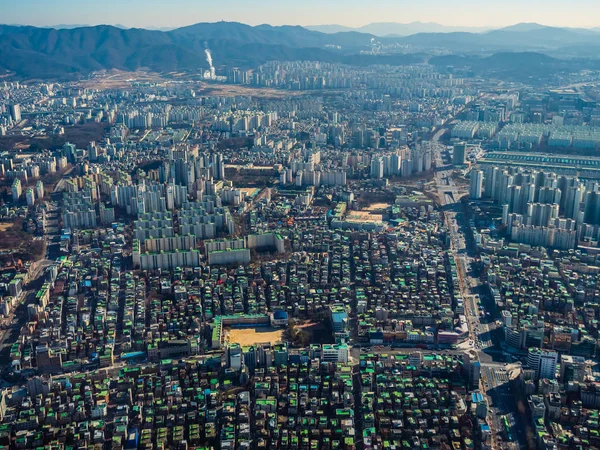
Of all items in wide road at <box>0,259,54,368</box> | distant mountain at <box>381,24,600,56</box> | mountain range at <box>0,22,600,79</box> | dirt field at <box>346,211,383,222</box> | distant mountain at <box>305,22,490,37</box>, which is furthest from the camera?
distant mountain at <box>305,22,490,37</box>

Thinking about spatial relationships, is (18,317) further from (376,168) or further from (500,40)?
(500,40)

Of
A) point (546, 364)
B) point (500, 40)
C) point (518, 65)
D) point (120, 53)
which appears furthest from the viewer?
point (500, 40)

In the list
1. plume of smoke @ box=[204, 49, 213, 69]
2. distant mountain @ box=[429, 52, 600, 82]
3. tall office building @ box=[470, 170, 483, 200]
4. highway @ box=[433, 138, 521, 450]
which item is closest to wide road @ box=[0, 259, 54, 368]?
highway @ box=[433, 138, 521, 450]

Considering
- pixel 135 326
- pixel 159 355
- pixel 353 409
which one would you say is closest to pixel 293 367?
pixel 353 409

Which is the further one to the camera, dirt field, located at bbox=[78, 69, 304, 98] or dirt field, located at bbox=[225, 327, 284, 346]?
dirt field, located at bbox=[78, 69, 304, 98]

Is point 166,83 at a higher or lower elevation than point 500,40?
lower

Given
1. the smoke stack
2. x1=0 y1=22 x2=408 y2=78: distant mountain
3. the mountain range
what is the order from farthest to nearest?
x1=0 y1=22 x2=408 y2=78: distant mountain
the smoke stack
the mountain range

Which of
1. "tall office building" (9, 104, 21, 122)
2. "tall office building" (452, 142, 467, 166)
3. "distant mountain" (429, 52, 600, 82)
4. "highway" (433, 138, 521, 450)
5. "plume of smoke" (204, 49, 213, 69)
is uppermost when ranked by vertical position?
"plume of smoke" (204, 49, 213, 69)

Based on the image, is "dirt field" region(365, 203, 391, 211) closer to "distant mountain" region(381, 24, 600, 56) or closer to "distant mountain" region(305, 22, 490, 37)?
"distant mountain" region(381, 24, 600, 56)

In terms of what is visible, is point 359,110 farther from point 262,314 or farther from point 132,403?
point 132,403

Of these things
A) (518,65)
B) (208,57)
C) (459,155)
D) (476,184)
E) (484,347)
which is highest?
(208,57)

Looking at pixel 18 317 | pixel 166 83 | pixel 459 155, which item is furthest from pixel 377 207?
pixel 166 83
